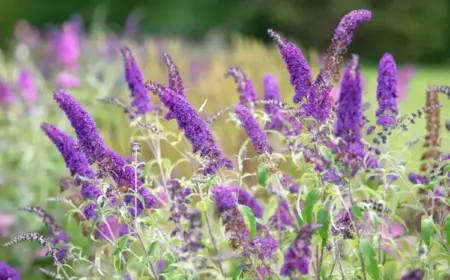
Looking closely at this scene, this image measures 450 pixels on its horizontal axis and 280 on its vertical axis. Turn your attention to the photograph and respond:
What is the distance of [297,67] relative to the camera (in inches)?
96.6

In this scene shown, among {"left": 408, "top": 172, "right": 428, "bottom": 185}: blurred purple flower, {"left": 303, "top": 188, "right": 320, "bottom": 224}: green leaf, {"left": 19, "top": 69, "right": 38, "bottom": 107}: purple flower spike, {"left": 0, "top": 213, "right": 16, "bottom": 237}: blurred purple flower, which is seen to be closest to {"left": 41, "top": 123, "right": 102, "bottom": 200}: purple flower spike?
{"left": 303, "top": 188, "right": 320, "bottom": 224}: green leaf

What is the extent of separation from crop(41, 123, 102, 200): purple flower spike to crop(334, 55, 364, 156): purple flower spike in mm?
920

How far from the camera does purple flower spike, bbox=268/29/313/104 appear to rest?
243cm

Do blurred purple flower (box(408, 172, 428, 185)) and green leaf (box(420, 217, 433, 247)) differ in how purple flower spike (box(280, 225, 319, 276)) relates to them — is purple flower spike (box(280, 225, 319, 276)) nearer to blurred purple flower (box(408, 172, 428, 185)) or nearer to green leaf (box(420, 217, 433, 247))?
green leaf (box(420, 217, 433, 247))

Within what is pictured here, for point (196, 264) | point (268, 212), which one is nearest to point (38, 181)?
point (268, 212)

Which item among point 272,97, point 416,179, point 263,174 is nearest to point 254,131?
point 263,174

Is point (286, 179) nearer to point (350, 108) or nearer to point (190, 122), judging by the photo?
point (190, 122)

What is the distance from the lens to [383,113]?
2.55 metres

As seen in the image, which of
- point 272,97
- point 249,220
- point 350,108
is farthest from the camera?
point 272,97

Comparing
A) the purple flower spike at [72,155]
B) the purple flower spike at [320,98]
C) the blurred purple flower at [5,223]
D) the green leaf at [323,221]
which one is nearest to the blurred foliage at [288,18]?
the blurred purple flower at [5,223]

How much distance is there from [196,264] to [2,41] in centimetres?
1871

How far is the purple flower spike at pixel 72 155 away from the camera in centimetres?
253

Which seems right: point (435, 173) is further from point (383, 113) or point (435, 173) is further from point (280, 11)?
point (280, 11)

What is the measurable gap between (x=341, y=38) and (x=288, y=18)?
19.5 metres
